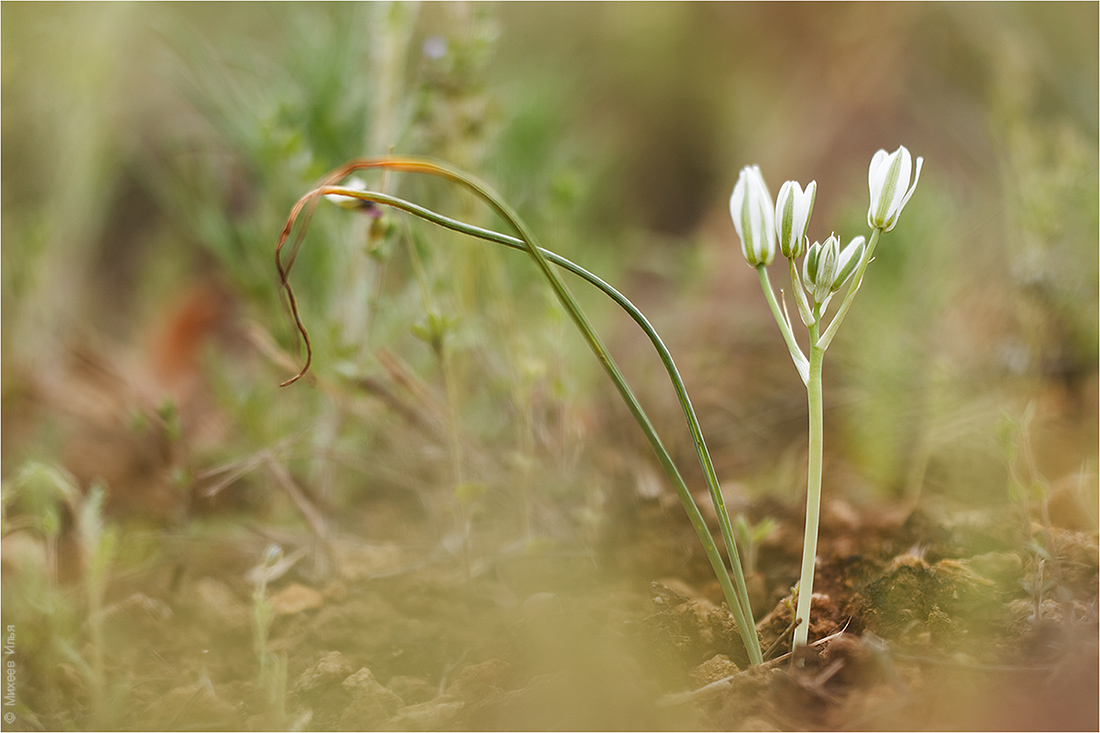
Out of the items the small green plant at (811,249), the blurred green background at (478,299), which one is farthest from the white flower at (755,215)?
the blurred green background at (478,299)

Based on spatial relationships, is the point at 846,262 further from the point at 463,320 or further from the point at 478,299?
the point at 478,299

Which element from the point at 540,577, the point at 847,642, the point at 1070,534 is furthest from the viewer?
the point at 540,577

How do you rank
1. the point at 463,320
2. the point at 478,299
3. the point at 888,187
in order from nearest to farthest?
the point at 888,187, the point at 463,320, the point at 478,299

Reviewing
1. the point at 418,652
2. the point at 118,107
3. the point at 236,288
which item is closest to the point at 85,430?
the point at 236,288

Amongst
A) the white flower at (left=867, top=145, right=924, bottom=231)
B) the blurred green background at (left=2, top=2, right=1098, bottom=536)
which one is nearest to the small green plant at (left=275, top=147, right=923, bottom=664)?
the white flower at (left=867, top=145, right=924, bottom=231)

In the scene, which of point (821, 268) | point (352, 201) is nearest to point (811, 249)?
point (821, 268)

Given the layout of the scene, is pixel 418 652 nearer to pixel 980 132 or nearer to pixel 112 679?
pixel 112 679

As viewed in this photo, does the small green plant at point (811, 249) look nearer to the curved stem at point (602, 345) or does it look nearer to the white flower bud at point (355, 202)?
the curved stem at point (602, 345)
